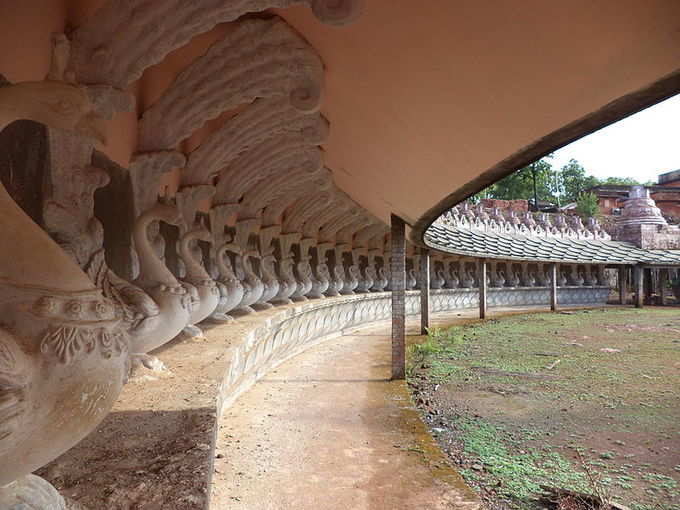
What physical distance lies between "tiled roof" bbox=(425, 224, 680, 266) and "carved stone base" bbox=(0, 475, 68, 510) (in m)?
12.4

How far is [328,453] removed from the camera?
174 inches

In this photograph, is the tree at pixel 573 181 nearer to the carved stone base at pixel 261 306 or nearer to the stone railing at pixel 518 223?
the stone railing at pixel 518 223

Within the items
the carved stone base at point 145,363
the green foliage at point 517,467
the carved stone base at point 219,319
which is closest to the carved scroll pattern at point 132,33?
the carved stone base at point 145,363

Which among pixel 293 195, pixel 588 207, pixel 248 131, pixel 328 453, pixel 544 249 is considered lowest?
pixel 328 453

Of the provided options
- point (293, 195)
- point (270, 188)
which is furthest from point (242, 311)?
point (293, 195)

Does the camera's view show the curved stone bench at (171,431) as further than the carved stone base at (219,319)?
No

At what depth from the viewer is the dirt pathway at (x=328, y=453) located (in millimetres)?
3529

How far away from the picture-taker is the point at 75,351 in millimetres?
1358

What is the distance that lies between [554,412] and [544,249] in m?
17.0

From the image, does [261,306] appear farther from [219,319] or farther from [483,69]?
[483,69]

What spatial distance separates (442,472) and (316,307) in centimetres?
569

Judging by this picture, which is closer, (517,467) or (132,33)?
(132,33)

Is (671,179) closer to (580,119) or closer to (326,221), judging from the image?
(326,221)

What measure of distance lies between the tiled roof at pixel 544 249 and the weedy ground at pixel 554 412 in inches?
161
